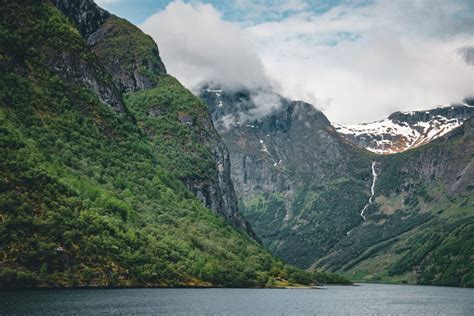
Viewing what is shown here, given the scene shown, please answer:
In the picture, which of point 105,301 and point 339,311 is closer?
point 105,301

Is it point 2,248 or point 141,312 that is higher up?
point 2,248

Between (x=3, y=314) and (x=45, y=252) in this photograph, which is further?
(x=45, y=252)

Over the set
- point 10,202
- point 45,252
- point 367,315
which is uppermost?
point 10,202

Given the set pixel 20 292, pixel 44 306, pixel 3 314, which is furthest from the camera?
pixel 20 292

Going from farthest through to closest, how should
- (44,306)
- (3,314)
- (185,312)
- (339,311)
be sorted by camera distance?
(339,311)
(185,312)
(44,306)
(3,314)

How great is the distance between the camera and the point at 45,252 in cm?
19512

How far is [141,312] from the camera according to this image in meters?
150

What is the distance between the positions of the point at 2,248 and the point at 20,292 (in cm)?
1698

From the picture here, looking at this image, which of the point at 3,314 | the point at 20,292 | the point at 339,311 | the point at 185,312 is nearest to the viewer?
the point at 3,314

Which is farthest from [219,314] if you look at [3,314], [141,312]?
[3,314]

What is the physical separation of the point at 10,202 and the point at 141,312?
71.6 m

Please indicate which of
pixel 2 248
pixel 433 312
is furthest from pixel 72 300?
pixel 433 312

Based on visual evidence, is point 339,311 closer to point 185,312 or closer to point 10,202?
point 185,312

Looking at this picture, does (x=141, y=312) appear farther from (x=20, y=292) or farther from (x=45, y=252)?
(x=45, y=252)
